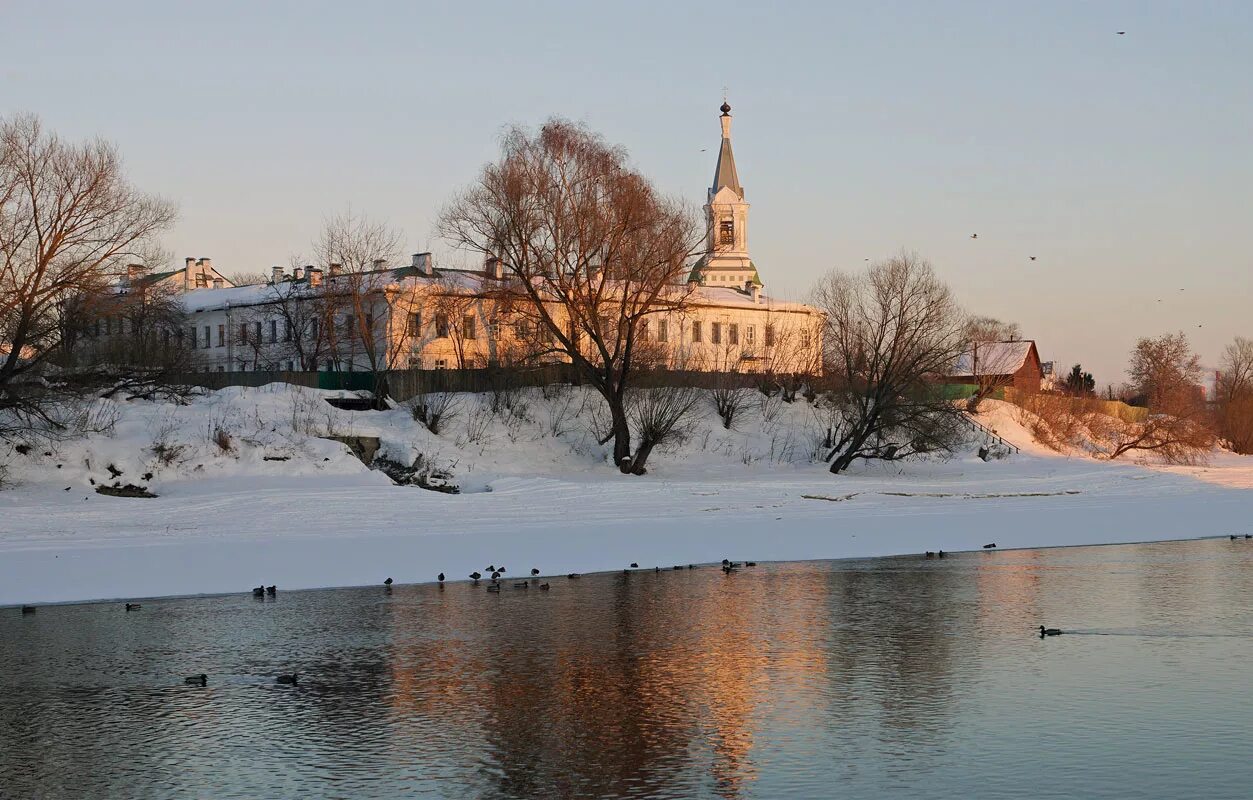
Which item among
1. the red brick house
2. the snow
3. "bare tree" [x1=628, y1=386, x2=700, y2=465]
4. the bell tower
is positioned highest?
the bell tower

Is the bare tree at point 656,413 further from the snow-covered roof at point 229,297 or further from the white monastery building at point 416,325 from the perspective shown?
the snow-covered roof at point 229,297

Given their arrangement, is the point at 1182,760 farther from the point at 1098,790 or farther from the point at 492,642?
the point at 492,642

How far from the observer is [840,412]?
63.2 m

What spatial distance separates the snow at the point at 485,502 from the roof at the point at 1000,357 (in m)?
42.4

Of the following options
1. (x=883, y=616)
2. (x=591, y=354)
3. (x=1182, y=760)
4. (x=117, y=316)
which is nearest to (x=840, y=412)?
(x=591, y=354)

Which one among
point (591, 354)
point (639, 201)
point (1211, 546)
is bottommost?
point (1211, 546)

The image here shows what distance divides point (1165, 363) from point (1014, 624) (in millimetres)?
91505

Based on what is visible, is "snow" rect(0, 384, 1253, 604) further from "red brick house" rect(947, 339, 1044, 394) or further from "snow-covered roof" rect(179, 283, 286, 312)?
"red brick house" rect(947, 339, 1044, 394)

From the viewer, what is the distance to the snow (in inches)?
985

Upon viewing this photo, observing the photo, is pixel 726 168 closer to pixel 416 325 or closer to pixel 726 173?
pixel 726 173

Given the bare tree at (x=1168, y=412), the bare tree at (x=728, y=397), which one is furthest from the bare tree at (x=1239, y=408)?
the bare tree at (x=728, y=397)

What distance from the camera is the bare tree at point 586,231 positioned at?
53.4 metres

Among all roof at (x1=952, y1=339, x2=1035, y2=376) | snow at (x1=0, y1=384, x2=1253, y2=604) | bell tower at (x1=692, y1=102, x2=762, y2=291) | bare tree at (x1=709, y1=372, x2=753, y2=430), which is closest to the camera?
snow at (x1=0, y1=384, x2=1253, y2=604)

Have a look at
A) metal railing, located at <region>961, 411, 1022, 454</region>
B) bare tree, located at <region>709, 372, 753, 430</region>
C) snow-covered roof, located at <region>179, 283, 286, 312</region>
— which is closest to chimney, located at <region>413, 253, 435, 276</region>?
snow-covered roof, located at <region>179, 283, 286, 312</region>
